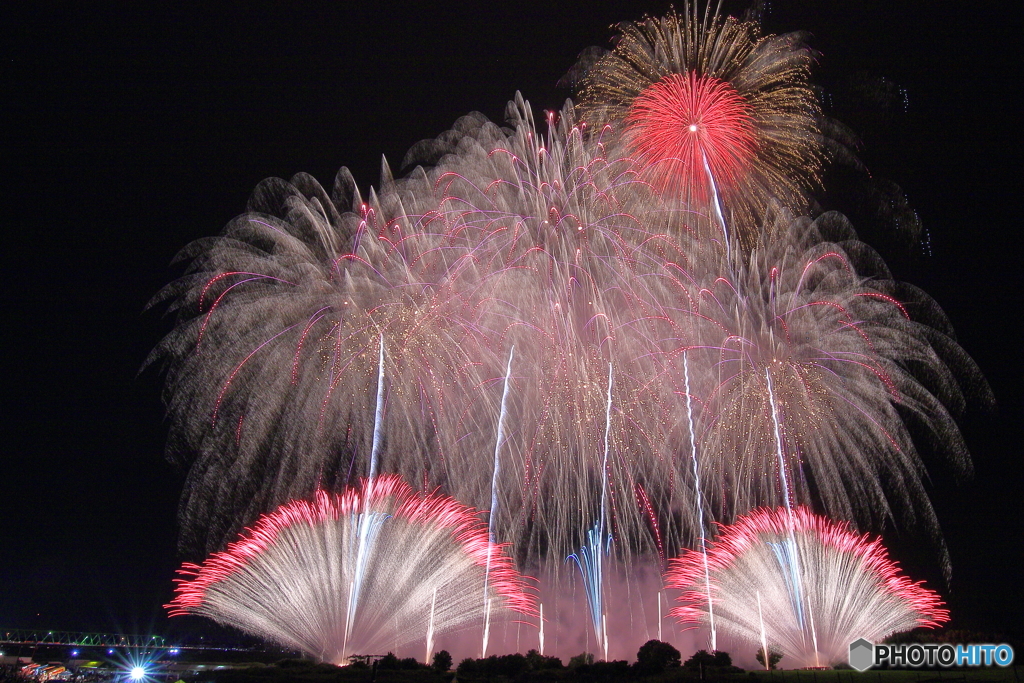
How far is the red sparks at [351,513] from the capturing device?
23547 mm

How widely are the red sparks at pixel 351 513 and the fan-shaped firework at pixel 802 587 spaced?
25.0 feet

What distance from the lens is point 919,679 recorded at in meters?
19.5

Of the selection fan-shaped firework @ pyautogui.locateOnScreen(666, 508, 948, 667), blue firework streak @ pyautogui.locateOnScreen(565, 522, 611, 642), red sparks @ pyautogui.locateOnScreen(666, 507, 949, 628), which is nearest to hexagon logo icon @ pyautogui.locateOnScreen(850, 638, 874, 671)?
fan-shaped firework @ pyautogui.locateOnScreen(666, 508, 948, 667)

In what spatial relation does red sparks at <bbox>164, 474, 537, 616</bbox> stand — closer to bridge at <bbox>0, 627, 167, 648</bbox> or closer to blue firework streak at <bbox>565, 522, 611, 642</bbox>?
blue firework streak at <bbox>565, 522, 611, 642</bbox>

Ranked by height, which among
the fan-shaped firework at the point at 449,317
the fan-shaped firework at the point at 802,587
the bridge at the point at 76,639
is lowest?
the bridge at the point at 76,639

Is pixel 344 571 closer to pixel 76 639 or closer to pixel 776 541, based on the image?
pixel 776 541

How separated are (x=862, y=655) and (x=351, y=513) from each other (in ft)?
55.0

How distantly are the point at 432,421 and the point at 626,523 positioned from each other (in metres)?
8.23

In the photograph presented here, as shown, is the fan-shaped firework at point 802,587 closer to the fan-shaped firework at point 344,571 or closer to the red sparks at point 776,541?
the red sparks at point 776,541

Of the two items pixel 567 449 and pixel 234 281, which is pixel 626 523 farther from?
pixel 234 281

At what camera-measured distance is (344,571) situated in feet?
80.1

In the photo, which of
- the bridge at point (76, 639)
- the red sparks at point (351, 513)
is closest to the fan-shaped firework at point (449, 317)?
the red sparks at point (351, 513)

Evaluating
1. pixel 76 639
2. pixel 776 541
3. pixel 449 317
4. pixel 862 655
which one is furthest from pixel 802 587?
pixel 76 639

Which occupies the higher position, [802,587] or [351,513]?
[351,513]
